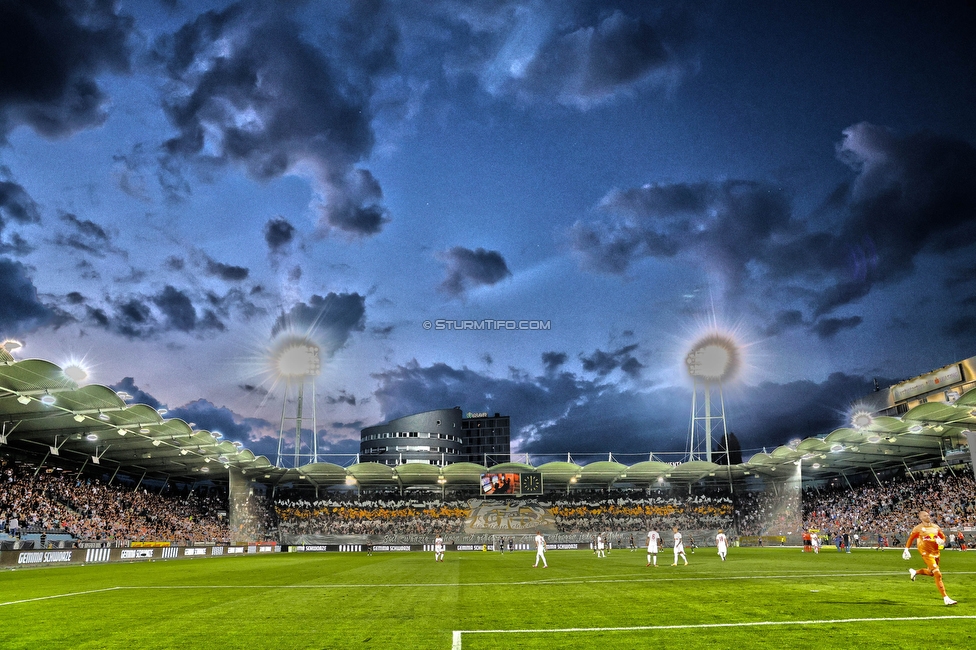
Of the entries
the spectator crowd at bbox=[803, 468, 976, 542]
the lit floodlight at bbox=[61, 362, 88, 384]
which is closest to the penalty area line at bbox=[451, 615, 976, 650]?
the lit floodlight at bbox=[61, 362, 88, 384]

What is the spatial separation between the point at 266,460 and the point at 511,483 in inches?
985

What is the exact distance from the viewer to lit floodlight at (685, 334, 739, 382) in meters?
72.0

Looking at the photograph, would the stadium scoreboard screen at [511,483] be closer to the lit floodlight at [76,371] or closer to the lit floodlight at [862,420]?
the lit floodlight at [862,420]

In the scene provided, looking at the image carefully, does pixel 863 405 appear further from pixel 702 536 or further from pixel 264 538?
pixel 264 538

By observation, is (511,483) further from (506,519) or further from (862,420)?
(862,420)

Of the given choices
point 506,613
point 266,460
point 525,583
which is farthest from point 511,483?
point 506,613

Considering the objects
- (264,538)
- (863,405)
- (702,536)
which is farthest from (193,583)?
(863,405)

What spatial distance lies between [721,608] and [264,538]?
6498cm

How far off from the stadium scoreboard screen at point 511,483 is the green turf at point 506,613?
47.5m

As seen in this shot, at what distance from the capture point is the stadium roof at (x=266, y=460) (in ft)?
123

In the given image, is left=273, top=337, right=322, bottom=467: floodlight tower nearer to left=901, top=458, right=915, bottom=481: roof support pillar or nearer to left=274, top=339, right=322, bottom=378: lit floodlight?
left=274, top=339, right=322, bottom=378: lit floodlight

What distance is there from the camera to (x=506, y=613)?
1189cm

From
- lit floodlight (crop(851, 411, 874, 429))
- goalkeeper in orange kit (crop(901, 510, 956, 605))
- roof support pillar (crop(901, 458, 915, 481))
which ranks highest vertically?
lit floodlight (crop(851, 411, 874, 429))

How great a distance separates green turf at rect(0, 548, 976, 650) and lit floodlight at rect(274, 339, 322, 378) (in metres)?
52.2
